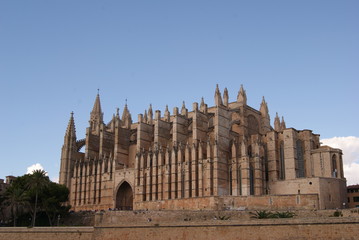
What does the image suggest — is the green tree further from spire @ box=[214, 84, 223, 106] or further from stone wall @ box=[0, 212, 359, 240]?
spire @ box=[214, 84, 223, 106]

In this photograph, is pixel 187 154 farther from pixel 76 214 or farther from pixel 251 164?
pixel 76 214

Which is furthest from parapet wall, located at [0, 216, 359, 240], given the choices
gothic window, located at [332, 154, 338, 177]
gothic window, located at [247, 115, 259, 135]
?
gothic window, located at [247, 115, 259, 135]

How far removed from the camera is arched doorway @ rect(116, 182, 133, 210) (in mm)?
51094

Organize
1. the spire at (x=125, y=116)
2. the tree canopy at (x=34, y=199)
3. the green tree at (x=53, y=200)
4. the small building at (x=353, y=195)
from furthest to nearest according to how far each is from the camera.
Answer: the spire at (x=125, y=116) < the green tree at (x=53, y=200) < the small building at (x=353, y=195) < the tree canopy at (x=34, y=199)

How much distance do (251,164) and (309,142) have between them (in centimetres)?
584

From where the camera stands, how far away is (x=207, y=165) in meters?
43.5

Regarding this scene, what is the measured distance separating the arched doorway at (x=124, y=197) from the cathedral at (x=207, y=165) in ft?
0.37

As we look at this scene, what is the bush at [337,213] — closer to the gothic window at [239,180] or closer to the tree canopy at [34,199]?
the gothic window at [239,180]

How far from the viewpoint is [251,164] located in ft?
143

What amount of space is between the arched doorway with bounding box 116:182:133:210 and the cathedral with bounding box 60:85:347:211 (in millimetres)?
112

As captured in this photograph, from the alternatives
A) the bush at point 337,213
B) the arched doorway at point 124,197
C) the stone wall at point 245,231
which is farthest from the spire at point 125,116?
the bush at point 337,213

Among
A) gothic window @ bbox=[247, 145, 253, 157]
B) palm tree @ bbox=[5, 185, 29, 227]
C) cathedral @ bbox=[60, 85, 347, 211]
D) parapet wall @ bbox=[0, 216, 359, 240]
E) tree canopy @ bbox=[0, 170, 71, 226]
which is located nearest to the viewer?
parapet wall @ bbox=[0, 216, 359, 240]

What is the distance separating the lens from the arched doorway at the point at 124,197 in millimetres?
51094

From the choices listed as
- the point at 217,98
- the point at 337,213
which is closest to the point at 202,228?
the point at 337,213
